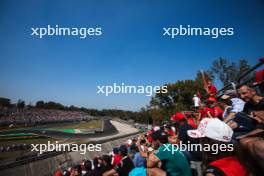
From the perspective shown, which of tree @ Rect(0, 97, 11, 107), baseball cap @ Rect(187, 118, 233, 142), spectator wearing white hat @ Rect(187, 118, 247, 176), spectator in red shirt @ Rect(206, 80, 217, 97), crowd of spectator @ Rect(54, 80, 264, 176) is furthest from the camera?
tree @ Rect(0, 97, 11, 107)

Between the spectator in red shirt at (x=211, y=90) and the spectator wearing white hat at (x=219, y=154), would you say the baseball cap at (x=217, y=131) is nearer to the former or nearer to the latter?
the spectator wearing white hat at (x=219, y=154)

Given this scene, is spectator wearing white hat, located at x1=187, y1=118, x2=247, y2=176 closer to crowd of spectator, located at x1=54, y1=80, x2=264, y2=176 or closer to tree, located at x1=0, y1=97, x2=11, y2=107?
crowd of spectator, located at x1=54, y1=80, x2=264, y2=176

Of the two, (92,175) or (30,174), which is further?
(30,174)

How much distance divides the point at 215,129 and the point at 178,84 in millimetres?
71732

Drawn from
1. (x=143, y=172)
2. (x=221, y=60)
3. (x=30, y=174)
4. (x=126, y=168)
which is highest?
(x=221, y=60)

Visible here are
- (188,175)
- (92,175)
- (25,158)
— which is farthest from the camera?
(25,158)

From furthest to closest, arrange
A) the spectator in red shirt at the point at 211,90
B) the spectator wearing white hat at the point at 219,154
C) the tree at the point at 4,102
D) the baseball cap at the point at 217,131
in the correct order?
the tree at the point at 4,102
the spectator in red shirt at the point at 211,90
the baseball cap at the point at 217,131
the spectator wearing white hat at the point at 219,154

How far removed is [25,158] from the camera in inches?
907

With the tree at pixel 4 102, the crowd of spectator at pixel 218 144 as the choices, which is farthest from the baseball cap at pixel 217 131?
the tree at pixel 4 102

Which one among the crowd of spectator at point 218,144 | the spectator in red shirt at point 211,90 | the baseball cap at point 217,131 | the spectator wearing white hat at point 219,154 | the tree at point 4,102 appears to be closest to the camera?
the crowd of spectator at point 218,144

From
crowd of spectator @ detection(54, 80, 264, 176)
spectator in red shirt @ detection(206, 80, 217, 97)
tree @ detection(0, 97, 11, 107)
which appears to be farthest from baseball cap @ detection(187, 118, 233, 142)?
tree @ detection(0, 97, 11, 107)

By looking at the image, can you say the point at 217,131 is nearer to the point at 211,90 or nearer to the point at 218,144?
the point at 218,144

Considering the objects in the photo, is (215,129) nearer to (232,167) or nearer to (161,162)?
(232,167)

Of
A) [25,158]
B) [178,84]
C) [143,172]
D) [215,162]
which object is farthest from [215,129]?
[178,84]
